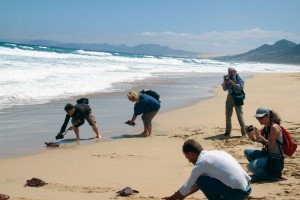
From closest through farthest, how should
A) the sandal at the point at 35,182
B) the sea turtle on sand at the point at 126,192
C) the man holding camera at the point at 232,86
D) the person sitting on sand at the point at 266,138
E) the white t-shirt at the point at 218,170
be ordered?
1. the white t-shirt at the point at 218,170
2. the sea turtle on sand at the point at 126,192
3. the sandal at the point at 35,182
4. the person sitting on sand at the point at 266,138
5. the man holding camera at the point at 232,86

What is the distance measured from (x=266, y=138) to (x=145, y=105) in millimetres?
3797

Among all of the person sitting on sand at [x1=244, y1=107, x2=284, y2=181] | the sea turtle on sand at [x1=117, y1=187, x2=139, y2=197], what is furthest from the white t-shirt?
the person sitting on sand at [x1=244, y1=107, x2=284, y2=181]

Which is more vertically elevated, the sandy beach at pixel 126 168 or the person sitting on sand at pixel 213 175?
the person sitting on sand at pixel 213 175

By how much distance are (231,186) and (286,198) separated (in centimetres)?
135

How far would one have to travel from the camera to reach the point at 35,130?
9.04 meters

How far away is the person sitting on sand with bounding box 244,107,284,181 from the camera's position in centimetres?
550

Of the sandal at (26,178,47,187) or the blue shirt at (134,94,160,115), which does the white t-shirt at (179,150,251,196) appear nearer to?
the sandal at (26,178,47,187)

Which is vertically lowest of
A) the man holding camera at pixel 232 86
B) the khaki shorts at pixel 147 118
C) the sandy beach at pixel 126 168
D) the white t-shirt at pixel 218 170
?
the sandy beach at pixel 126 168

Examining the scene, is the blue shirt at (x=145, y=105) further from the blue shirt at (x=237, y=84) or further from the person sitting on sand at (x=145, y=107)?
the blue shirt at (x=237, y=84)

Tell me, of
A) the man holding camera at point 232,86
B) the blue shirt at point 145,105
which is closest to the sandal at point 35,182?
the blue shirt at point 145,105

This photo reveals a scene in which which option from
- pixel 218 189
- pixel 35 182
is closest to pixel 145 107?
pixel 35 182

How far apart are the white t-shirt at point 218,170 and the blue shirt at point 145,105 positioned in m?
5.01

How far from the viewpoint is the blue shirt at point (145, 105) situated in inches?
354

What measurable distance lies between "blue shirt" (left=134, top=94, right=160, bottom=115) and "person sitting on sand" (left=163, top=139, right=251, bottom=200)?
4.93 metres
